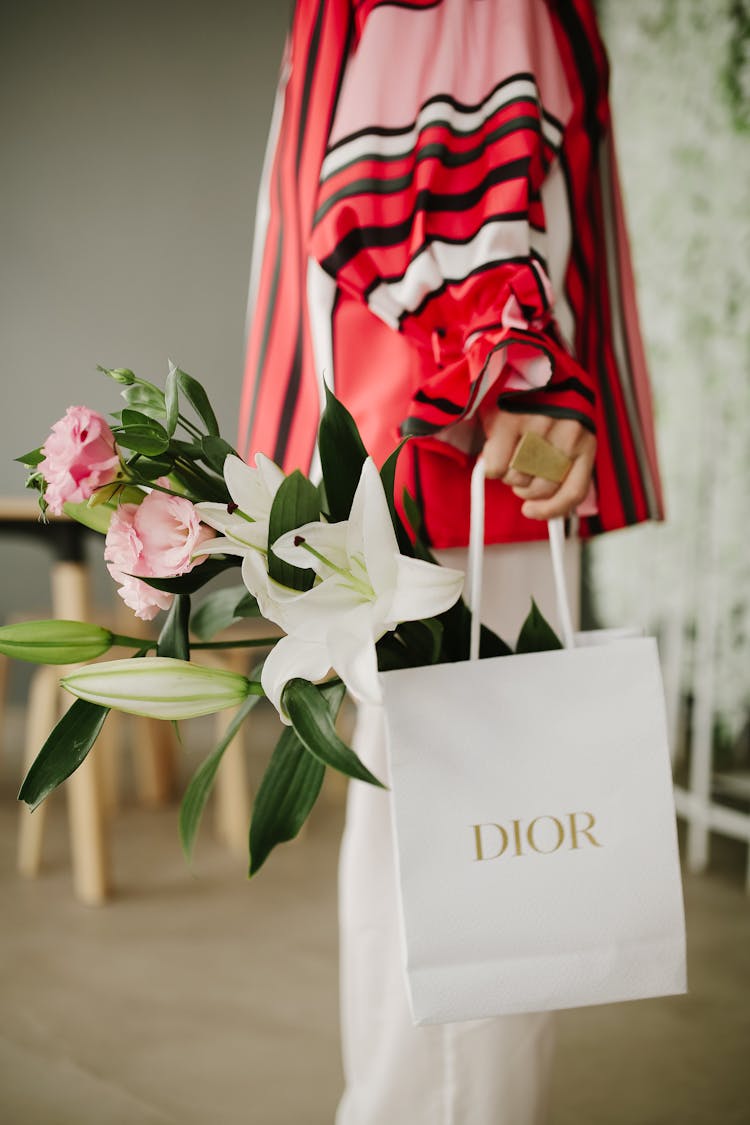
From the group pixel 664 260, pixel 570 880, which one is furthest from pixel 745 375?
pixel 570 880

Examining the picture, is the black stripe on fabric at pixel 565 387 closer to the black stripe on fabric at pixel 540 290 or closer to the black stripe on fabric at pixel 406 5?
the black stripe on fabric at pixel 540 290

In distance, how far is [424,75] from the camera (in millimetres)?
665

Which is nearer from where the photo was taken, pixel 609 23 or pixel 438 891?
pixel 438 891

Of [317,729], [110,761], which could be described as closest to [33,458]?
[317,729]

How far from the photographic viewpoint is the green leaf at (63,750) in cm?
47

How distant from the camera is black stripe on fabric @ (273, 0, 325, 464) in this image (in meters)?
0.71

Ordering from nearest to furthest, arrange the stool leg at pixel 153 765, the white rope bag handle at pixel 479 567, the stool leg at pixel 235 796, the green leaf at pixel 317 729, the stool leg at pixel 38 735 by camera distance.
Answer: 1. the green leaf at pixel 317 729
2. the white rope bag handle at pixel 479 567
3. the stool leg at pixel 38 735
4. the stool leg at pixel 235 796
5. the stool leg at pixel 153 765

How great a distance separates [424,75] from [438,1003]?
64 cm

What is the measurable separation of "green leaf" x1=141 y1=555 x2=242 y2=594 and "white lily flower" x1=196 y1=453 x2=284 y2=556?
0.06 feet

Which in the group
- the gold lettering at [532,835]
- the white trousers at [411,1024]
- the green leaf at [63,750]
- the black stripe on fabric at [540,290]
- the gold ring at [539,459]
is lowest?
the white trousers at [411,1024]

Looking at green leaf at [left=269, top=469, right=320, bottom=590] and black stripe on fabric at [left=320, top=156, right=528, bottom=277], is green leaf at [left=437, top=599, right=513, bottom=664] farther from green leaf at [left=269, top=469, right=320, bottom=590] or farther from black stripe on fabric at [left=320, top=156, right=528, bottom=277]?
black stripe on fabric at [left=320, top=156, right=528, bottom=277]

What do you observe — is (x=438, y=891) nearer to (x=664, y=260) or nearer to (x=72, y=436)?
(x=72, y=436)

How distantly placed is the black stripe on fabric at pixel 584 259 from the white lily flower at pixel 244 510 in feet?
1.29

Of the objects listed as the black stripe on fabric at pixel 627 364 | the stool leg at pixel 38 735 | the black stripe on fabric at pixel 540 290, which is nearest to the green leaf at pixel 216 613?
the black stripe on fabric at pixel 540 290
